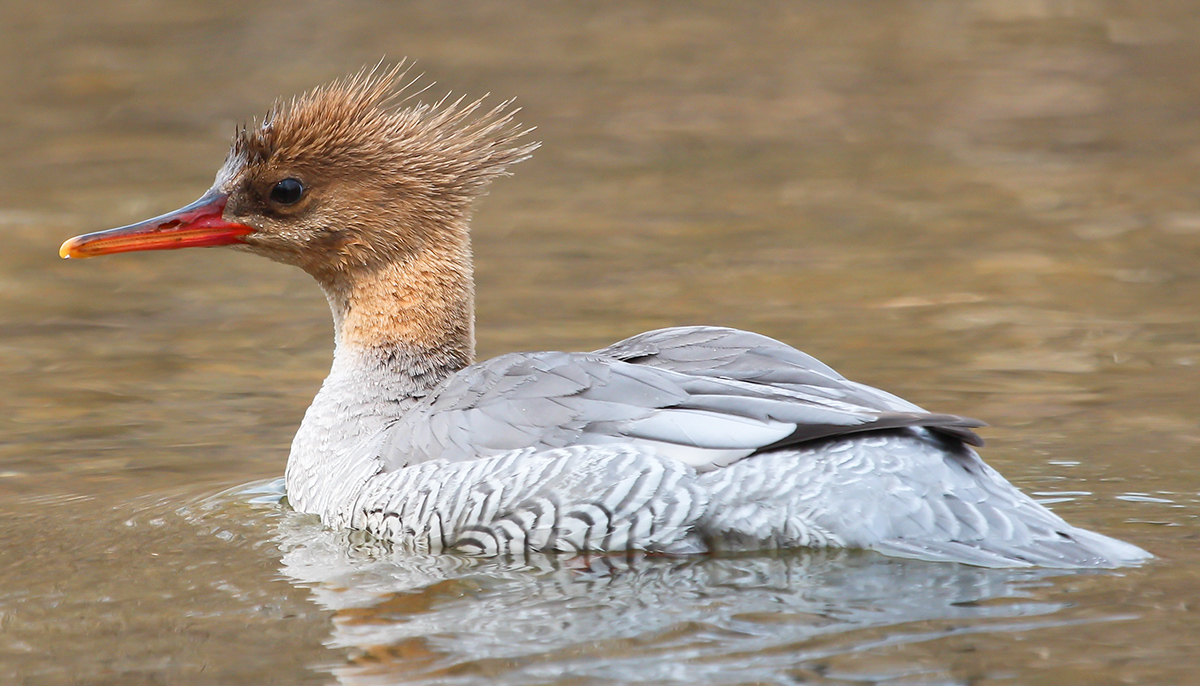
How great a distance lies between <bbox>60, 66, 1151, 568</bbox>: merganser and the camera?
195 inches

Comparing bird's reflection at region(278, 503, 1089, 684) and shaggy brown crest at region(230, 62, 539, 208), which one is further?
shaggy brown crest at region(230, 62, 539, 208)

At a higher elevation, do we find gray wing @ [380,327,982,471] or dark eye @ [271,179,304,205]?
dark eye @ [271,179,304,205]

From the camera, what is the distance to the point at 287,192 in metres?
6.07

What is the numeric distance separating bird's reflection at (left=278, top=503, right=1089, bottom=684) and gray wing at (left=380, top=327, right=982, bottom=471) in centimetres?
38

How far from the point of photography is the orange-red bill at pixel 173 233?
6.02 metres

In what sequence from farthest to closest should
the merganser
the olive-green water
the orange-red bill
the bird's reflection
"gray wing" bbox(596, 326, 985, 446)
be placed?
the orange-red bill, "gray wing" bbox(596, 326, 985, 446), the merganser, the olive-green water, the bird's reflection

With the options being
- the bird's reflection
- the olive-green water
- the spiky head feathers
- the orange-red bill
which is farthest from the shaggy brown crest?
the bird's reflection

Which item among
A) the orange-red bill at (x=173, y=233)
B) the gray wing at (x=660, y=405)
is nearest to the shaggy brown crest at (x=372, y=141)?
the orange-red bill at (x=173, y=233)

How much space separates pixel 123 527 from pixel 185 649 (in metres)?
1.36

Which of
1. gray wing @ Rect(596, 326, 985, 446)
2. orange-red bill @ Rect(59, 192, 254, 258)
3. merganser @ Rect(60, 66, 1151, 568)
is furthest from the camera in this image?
orange-red bill @ Rect(59, 192, 254, 258)

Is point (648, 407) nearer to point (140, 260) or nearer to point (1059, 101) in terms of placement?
point (140, 260)

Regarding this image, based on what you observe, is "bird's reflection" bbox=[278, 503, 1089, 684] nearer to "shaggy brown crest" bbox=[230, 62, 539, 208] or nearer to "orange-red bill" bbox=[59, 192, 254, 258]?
"orange-red bill" bbox=[59, 192, 254, 258]

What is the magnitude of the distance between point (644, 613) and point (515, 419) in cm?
97

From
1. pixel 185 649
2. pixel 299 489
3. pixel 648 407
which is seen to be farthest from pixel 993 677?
pixel 299 489
